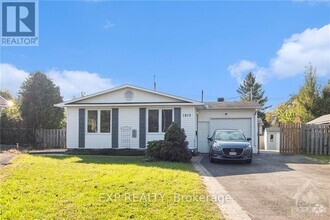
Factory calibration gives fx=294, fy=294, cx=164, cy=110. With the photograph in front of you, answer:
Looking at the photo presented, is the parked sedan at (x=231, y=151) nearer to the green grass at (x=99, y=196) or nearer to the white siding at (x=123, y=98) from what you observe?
the green grass at (x=99, y=196)

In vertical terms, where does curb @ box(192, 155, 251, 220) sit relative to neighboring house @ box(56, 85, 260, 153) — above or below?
below

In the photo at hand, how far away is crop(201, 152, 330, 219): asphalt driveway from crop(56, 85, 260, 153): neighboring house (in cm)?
719

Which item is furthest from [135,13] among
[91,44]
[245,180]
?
[245,180]

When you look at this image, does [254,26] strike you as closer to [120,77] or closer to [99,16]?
[99,16]

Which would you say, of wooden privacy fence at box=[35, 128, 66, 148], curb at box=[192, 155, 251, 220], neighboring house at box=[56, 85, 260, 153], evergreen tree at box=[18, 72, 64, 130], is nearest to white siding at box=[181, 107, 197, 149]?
neighboring house at box=[56, 85, 260, 153]

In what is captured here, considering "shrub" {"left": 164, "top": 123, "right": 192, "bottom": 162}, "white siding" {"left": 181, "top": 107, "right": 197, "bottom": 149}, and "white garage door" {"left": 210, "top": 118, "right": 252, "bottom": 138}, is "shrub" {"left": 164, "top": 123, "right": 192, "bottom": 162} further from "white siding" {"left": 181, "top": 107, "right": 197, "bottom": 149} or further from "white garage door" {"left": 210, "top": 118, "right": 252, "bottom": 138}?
"white garage door" {"left": 210, "top": 118, "right": 252, "bottom": 138}

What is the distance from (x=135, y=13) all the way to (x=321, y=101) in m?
23.7

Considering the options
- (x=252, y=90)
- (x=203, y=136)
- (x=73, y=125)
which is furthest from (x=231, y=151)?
(x=252, y=90)

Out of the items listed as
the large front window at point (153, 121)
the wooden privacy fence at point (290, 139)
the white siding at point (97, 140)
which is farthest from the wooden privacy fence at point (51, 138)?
the wooden privacy fence at point (290, 139)

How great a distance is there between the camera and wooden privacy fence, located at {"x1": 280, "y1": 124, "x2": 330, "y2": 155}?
1925cm

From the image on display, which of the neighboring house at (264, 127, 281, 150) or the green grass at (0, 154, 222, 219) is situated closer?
the green grass at (0, 154, 222, 219)

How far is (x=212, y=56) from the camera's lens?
21.3 metres

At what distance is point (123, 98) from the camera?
1805cm

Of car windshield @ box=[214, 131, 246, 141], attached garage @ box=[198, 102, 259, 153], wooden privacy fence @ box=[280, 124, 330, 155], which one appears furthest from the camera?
attached garage @ box=[198, 102, 259, 153]
